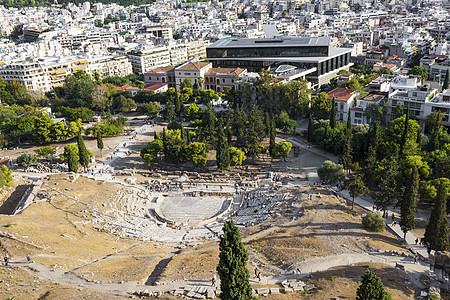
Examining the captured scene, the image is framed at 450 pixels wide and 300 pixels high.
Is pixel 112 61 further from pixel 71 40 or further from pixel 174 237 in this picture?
pixel 174 237

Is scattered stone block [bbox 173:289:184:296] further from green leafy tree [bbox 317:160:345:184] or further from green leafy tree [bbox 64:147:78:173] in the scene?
green leafy tree [bbox 64:147:78:173]

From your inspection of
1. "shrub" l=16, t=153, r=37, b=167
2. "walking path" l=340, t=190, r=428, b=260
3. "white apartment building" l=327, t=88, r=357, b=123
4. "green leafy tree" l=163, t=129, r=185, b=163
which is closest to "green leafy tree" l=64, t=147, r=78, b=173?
"shrub" l=16, t=153, r=37, b=167

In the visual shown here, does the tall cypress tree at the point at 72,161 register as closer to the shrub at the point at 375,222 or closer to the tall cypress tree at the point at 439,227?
the shrub at the point at 375,222

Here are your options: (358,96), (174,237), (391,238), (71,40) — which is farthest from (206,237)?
(71,40)

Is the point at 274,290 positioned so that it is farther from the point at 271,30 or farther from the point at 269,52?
the point at 271,30

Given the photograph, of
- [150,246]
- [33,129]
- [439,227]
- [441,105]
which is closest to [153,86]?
[33,129]

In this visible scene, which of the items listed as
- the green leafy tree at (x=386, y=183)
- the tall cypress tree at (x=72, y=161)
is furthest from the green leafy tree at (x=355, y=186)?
the tall cypress tree at (x=72, y=161)
